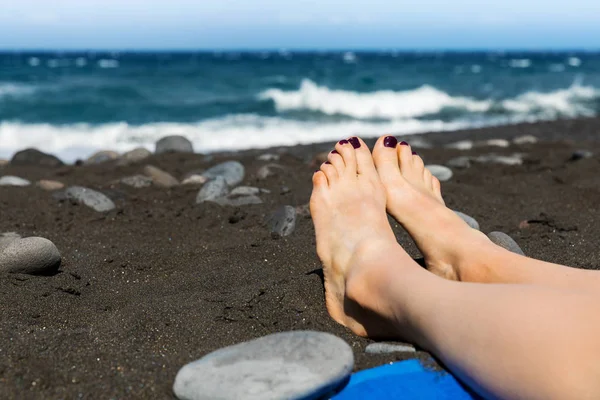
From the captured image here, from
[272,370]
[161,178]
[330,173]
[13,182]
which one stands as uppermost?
[330,173]

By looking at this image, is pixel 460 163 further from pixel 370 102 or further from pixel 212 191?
pixel 370 102

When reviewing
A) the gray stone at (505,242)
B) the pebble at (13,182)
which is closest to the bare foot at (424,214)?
the gray stone at (505,242)

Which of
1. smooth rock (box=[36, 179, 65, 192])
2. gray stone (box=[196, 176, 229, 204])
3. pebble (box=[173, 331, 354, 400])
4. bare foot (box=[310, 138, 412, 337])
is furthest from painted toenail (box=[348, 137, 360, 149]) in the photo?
smooth rock (box=[36, 179, 65, 192])

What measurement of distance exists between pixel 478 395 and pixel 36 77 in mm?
21023

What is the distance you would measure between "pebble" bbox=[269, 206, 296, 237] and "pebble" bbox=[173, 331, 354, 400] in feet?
4.71

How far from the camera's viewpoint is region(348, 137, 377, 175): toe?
2.59 meters

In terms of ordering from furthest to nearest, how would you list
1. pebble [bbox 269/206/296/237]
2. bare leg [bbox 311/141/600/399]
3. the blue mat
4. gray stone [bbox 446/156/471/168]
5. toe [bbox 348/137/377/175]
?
1. gray stone [bbox 446/156/471/168]
2. pebble [bbox 269/206/296/237]
3. toe [bbox 348/137/377/175]
4. the blue mat
5. bare leg [bbox 311/141/600/399]

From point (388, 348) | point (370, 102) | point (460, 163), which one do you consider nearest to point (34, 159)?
point (460, 163)

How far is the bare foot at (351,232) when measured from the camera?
192 cm

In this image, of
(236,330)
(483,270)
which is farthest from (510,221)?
(236,330)

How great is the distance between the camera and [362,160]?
263 centimetres

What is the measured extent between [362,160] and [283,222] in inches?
25.2

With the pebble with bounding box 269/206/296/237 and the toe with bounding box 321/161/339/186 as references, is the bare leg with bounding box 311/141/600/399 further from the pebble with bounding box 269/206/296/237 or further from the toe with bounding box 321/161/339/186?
the pebble with bounding box 269/206/296/237

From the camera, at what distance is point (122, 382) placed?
161 cm
